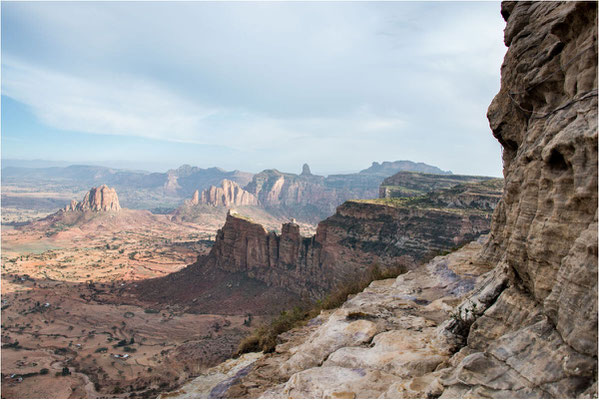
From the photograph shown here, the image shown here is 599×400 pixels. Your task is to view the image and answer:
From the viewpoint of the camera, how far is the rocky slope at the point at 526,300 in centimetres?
511

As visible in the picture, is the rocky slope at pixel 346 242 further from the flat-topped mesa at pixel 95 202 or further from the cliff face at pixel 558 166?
the flat-topped mesa at pixel 95 202

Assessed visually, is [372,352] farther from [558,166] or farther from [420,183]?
[420,183]

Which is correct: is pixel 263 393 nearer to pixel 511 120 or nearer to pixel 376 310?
pixel 376 310

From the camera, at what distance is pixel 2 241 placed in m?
107

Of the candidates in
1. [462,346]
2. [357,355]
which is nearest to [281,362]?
[357,355]

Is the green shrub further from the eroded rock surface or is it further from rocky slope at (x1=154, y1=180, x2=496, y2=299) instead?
rocky slope at (x1=154, y1=180, x2=496, y2=299)

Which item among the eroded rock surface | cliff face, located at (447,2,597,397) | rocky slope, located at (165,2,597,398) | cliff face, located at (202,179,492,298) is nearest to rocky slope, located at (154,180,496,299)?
cliff face, located at (202,179,492,298)

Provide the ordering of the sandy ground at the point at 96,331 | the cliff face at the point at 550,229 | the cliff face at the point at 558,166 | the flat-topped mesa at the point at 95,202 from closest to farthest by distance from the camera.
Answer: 1. the cliff face at the point at 550,229
2. the cliff face at the point at 558,166
3. the sandy ground at the point at 96,331
4. the flat-topped mesa at the point at 95,202

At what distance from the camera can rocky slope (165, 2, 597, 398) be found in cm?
511

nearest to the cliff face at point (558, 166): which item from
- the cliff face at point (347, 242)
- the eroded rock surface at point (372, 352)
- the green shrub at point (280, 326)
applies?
the eroded rock surface at point (372, 352)

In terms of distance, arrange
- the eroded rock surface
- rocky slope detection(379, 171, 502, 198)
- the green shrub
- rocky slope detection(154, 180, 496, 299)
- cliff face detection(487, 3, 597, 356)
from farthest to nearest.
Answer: rocky slope detection(379, 171, 502, 198)
rocky slope detection(154, 180, 496, 299)
the green shrub
the eroded rock surface
cliff face detection(487, 3, 597, 356)

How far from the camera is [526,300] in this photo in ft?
22.8

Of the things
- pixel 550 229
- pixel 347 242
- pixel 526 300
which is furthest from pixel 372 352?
pixel 347 242

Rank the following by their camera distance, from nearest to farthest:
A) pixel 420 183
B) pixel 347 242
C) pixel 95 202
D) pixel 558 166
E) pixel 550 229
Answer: pixel 550 229, pixel 558 166, pixel 347 242, pixel 420 183, pixel 95 202
